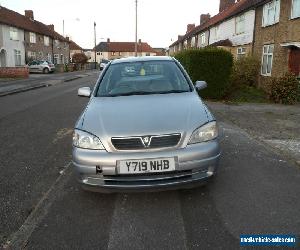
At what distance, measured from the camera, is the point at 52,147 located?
20.8ft

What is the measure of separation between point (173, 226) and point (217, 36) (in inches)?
1163

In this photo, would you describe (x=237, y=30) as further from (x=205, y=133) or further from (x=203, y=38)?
(x=205, y=133)

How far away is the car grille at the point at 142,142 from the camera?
3.51 meters

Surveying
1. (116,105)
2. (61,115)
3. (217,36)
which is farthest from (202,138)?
(217,36)

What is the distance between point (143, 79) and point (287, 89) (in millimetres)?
9672

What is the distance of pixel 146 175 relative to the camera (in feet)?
11.4

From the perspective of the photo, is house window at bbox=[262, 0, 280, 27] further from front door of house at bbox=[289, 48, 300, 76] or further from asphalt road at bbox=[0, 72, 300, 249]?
asphalt road at bbox=[0, 72, 300, 249]

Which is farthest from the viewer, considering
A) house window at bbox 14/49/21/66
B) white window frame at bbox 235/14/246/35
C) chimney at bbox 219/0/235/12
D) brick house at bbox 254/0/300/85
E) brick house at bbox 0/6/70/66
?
brick house at bbox 0/6/70/66

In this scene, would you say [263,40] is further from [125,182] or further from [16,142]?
[125,182]

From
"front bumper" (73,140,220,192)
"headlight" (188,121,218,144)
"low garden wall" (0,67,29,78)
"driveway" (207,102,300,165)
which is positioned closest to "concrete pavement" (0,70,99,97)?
"low garden wall" (0,67,29,78)

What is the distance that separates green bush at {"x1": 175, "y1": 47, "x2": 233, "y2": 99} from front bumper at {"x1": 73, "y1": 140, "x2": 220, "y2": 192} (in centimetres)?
1029

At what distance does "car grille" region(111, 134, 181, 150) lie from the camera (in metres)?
3.51

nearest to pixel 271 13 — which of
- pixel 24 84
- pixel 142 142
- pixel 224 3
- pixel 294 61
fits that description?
pixel 294 61

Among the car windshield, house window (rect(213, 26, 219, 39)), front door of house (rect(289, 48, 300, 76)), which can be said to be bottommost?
the car windshield
